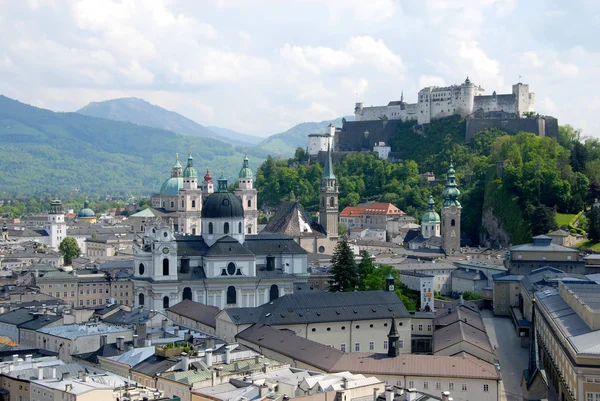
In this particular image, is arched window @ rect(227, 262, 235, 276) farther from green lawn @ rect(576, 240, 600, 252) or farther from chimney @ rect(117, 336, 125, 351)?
green lawn @ rect(576, 240, 600, 252)

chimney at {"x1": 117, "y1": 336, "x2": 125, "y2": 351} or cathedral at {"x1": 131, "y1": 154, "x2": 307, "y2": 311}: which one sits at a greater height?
cathedral at {"x1": 131, "y1": 154, "x2": 307, "y2": 311}

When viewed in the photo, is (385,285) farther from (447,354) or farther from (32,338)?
(32,338)

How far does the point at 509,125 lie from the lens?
13112cm

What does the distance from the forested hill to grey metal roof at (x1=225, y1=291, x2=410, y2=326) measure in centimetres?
3738

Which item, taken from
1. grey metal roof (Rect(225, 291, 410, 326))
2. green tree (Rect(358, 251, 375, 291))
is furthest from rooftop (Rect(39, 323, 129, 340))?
green tree (Rect(358, 251, 375, 291))

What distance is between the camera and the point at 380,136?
145 metres

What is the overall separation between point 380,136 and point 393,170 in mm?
11495

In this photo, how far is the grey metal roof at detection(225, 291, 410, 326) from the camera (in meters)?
55.9

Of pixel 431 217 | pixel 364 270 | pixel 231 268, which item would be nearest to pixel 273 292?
pixel 231 268

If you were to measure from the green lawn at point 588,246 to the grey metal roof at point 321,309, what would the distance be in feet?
102

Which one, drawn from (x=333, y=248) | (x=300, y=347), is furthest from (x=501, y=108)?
(x=300, y=347)

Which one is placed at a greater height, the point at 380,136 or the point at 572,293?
the point at 380,136

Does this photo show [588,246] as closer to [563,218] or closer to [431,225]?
[563,218]

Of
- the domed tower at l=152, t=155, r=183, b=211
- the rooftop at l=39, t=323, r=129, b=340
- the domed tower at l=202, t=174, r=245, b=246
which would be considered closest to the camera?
the rooftop at l=39, t=323, r=129, b=340
